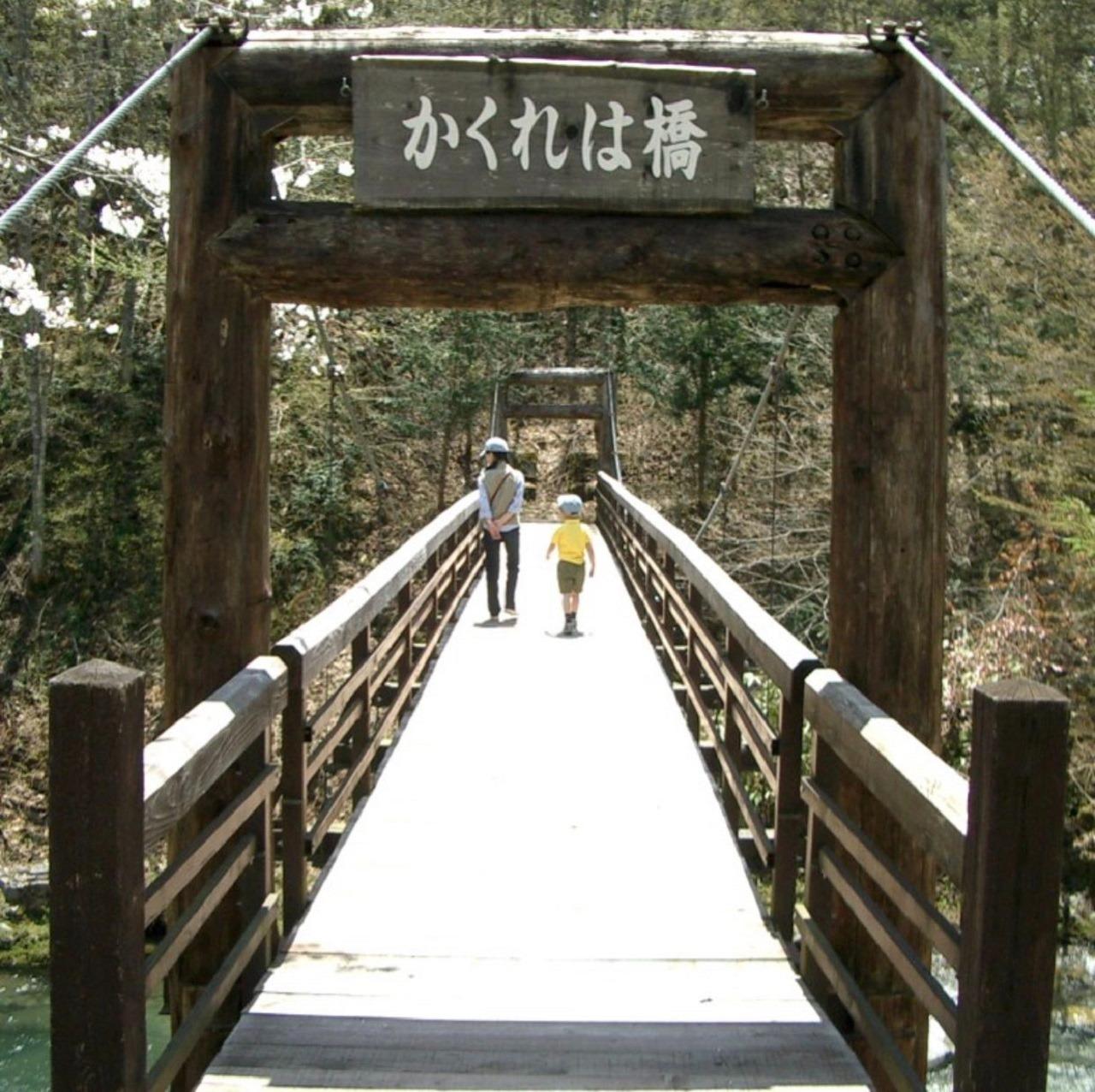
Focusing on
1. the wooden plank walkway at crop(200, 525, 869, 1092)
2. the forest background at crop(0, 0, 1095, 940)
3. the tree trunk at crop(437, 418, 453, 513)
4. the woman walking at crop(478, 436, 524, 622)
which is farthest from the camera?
the tree trunk at crop(437, 418, 453, 513)

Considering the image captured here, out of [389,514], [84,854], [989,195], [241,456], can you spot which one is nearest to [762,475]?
[989,195]

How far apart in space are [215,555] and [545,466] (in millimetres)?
21077

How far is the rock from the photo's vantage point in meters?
12.2

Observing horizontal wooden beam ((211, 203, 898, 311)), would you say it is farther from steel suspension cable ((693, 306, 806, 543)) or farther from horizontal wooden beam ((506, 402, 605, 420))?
horizontal wooden beam ((506, 402, 605, 420))

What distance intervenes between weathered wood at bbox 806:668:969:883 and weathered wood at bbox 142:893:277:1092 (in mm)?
1363

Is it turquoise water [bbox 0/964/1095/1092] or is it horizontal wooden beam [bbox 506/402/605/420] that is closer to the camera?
turquoise water [bbox 0/964/1095/1092]

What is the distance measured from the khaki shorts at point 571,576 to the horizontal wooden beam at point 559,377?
1205 centimetres

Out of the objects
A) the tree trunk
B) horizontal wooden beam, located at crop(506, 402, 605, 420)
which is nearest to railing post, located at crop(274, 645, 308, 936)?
the tree trunk

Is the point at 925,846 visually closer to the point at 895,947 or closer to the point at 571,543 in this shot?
the point at 895,947

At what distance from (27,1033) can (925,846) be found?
29.8 feet

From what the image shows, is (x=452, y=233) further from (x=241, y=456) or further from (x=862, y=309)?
(x=862, y=309)

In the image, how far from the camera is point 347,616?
4508 mm

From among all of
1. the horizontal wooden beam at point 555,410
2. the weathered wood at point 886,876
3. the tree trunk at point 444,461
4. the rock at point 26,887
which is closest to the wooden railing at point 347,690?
the weathered wood at point 886,876

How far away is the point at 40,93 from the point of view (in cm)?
1700
